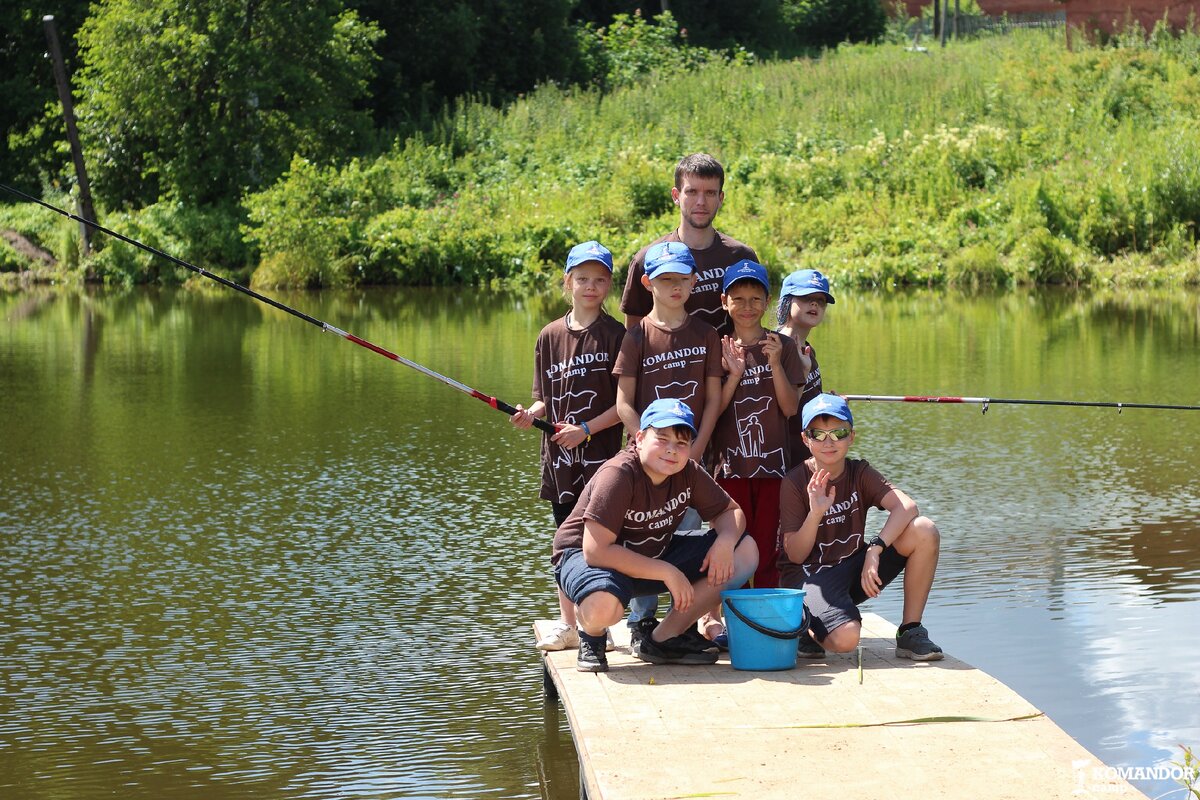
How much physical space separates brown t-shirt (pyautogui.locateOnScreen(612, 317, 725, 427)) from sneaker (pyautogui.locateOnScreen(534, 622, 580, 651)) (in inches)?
30.5

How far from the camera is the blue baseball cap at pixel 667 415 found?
16.4 feet

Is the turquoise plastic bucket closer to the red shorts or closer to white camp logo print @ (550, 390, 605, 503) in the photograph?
the red shorts

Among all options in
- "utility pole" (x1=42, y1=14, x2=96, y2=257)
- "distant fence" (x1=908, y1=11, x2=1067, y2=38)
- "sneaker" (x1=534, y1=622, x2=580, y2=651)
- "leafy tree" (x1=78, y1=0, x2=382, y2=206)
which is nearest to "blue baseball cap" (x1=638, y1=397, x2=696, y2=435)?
"sneaker" (x1=534, y1=622, x2=580, y2=651)

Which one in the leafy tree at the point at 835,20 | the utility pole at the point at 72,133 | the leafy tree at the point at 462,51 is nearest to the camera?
the utility pole at the point at 72,133

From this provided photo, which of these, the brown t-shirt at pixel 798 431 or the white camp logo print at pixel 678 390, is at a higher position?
the white camp logo print at pixel 678 390

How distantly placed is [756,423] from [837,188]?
21911 mm

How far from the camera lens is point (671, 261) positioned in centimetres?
538

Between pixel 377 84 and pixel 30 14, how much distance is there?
7597mm

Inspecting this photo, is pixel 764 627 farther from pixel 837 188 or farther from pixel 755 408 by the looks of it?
pixel 837 188

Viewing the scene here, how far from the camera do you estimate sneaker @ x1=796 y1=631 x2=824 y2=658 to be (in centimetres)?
527

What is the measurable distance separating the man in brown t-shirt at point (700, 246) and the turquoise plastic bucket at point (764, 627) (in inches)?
44.3

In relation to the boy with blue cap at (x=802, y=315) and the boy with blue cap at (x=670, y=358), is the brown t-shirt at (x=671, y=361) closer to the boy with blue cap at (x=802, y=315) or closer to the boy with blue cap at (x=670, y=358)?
the boy with blue cap at (x=670, y=358)

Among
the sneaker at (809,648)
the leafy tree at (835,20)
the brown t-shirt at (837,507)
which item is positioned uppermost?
the leafy tree at (835,20)
